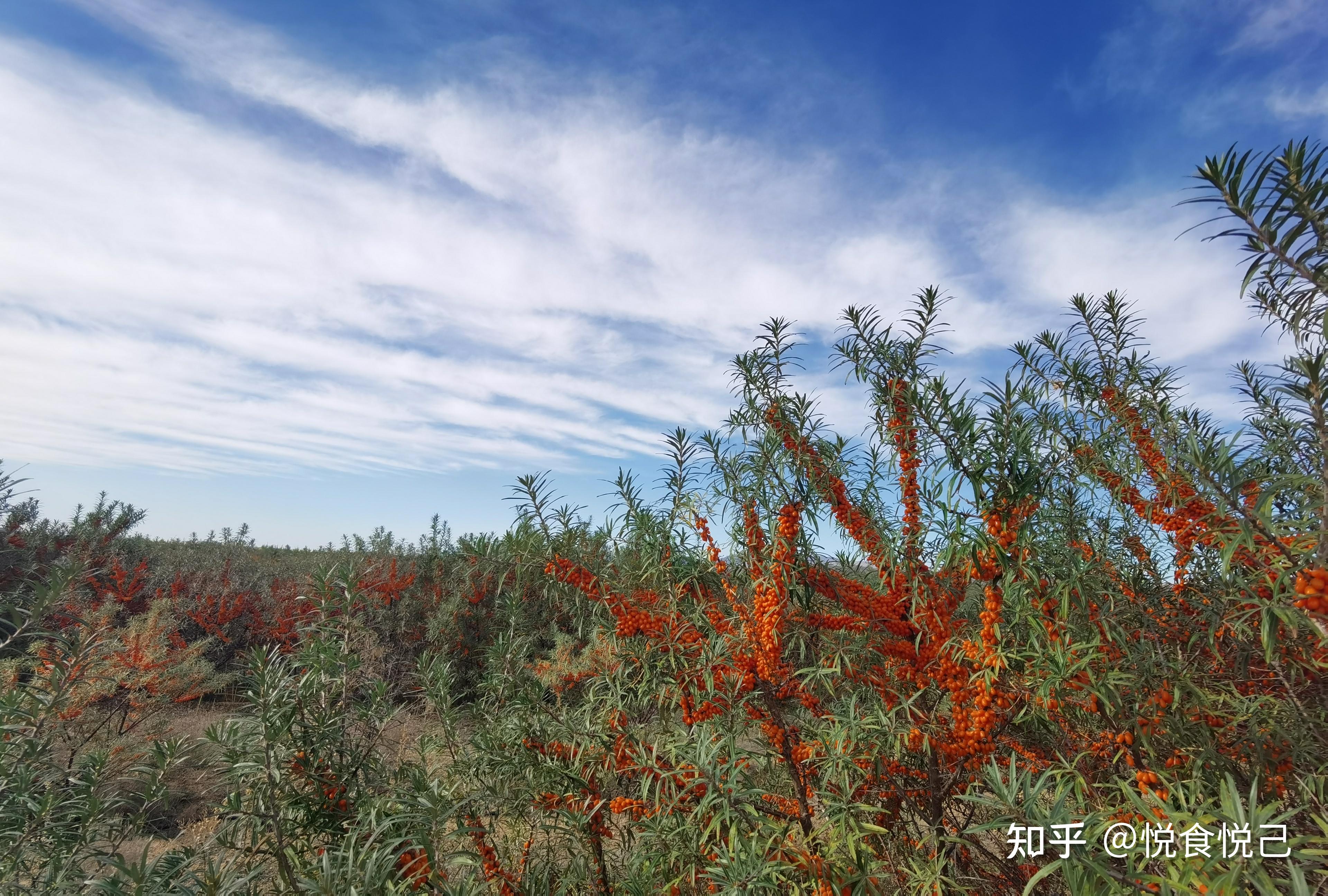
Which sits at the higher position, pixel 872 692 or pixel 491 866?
pixel 872 692

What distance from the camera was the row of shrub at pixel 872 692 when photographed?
1.56m

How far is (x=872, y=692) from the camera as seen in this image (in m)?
2.26

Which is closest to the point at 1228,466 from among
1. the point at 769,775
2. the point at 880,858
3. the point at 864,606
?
the point at 864,606

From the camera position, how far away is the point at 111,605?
6438 millimetres

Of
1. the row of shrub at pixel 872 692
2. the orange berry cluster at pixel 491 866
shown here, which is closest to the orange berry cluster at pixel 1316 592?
the row of shrub at pixel 872 692

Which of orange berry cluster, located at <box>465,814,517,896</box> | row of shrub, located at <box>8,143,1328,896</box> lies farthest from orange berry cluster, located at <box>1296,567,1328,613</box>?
orange berry cluster, located at <box>465,814,517,896</box>

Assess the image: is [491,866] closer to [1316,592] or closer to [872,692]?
[872,692]

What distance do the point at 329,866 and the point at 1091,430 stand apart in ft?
9.24

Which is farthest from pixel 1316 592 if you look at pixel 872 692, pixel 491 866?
pixel 491 866

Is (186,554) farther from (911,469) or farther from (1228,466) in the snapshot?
(1228,466)

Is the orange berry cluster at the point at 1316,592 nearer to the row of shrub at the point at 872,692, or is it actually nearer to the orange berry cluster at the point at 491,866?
the row of shrub at the point at 872,692

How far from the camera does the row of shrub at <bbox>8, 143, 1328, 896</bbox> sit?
156cm

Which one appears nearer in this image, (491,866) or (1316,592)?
(1316,592)

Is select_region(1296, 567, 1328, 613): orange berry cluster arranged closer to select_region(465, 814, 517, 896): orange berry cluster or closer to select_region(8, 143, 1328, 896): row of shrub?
select_region(8, 143, 1328, 896): row of shrub
